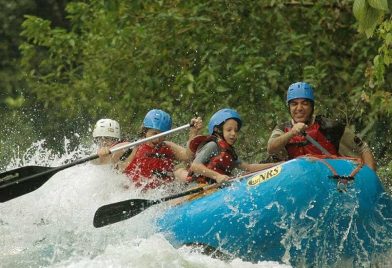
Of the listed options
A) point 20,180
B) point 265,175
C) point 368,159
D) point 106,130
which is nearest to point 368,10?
point 265,175

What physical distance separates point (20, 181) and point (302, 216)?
10.3ft

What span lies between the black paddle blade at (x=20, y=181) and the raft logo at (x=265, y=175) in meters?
2.56

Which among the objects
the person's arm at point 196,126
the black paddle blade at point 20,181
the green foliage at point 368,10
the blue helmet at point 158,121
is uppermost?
the green foliage at point 368,10

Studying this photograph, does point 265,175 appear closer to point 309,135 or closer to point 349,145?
point 309,135

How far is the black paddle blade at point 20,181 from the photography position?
32.8ft

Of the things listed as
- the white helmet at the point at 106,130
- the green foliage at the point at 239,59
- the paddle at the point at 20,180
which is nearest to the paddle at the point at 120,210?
the paddle at the point at 20,180

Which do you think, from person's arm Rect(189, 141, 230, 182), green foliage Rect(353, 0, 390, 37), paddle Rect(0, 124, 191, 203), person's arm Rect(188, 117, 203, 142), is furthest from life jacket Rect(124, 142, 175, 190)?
green foliage Rect(353, 0, 390, 37)

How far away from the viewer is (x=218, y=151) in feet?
29.5

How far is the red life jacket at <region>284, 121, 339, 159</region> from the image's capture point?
29.0 ft

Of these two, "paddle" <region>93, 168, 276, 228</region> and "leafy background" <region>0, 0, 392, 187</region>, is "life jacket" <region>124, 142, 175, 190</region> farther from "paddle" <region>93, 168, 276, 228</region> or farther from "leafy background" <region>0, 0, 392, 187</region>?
"leafy background" <region>0, 0, 392, 187</region>

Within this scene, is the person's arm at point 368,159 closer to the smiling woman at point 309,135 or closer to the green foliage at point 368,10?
the smiling woman at point 309,135

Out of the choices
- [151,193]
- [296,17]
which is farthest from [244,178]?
[296,17]

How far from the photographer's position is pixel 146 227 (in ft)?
29.4

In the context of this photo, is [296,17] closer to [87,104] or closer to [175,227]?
[87,104]
